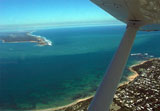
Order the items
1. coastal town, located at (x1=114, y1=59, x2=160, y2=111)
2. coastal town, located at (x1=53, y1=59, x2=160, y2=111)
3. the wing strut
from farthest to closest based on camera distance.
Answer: coastal town, located at (x1=114, y1=59, x2=160, y2=111)
coastal town, located at (x1=53, y1=59, x2=160, y2=111)
the wing strut

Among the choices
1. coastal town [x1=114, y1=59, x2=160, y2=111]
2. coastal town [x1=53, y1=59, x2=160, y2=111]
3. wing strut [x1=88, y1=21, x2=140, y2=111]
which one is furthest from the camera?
coastal town [x1=114, y1=59, x2=160, y2=111]

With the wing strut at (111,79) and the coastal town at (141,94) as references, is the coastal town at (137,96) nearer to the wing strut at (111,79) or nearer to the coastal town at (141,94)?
the coastal town at (141,94)

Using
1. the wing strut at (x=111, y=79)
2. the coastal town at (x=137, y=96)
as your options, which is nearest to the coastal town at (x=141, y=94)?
the coastal town at (x=137, y=96)

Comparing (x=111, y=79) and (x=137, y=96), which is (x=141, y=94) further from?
(x=111, y=79)

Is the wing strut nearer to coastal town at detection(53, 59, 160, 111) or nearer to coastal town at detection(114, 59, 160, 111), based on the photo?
coastal town at detection(53, 59, 160, 111)

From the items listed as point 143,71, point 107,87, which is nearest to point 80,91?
point 143,71

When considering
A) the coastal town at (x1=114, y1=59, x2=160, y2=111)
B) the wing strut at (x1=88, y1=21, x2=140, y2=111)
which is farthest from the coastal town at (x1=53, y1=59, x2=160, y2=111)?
the wing strut at (x1=88, y1=21, x2=140, y2=111)
